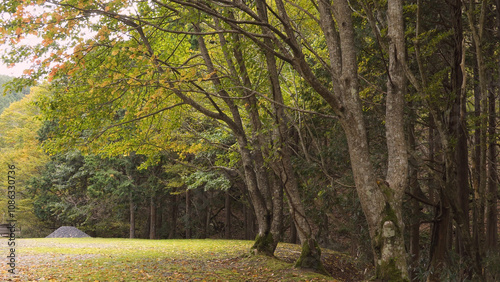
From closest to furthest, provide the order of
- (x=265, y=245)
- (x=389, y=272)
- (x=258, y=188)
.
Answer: (x=389, y=272) → (x=265, y=245) → (x=258, y=188)

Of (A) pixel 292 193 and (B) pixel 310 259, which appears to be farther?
(A) pixel 292 193

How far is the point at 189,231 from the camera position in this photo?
25547 mm

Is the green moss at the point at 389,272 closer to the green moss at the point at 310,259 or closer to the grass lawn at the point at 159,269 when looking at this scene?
the grass lawn at the point at 159,269

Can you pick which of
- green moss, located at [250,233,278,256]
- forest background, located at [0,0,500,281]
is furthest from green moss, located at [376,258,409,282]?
green moss, located at [250,233,278,256]

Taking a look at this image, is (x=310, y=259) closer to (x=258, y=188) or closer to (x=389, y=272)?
(x=258, y=188)

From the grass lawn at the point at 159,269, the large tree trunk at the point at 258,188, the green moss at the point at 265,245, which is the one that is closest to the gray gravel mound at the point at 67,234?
the grass lawn at the point at 159,269

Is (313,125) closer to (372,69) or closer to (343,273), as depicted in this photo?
(372,69)

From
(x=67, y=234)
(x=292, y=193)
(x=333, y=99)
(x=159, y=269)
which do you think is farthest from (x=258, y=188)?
(x=67, y=234)

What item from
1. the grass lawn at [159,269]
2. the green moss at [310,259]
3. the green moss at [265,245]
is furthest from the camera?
the green moss at [265,245]

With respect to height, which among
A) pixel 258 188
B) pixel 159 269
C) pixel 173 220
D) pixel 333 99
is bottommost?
pixel 159 269

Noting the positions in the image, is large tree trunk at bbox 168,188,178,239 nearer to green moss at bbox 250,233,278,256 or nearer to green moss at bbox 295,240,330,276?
green moss at bbox 250,233,278,256

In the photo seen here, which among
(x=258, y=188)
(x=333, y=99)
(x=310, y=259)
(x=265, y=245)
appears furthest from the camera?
(x=258, y=188)

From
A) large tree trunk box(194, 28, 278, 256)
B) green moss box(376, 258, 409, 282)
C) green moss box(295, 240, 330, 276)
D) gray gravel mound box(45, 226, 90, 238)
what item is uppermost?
large tree trunk box(194, 28, 278, 256)

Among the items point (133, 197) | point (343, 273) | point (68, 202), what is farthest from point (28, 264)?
point (68, 202)
